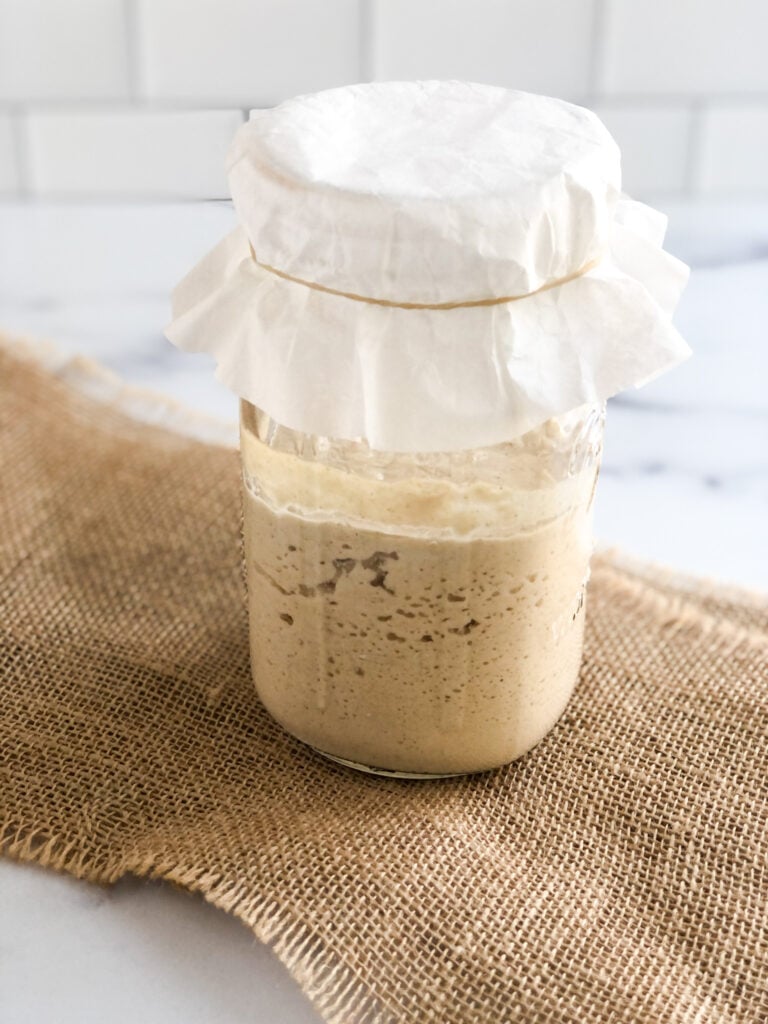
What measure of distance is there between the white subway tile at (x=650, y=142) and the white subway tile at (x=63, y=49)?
1.28ft

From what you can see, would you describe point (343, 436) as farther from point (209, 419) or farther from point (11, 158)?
point (11, 158)

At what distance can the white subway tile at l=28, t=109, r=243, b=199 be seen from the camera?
1.11 metres

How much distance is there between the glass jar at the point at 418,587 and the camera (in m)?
0.55

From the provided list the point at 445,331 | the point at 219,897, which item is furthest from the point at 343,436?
the point at 219,897

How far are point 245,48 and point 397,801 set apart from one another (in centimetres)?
68

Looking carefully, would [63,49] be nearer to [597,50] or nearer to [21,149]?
[21,149]

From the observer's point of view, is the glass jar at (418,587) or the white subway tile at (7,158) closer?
the glass jar at (418,587)

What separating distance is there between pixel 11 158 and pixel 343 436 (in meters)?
0.78

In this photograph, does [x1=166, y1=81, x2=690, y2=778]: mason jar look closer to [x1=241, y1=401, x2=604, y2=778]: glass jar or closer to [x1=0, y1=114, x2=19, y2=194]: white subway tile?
[x1=241, y1=401, x2=604, y2=778]: glass jar

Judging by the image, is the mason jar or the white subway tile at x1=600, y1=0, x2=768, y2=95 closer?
the mason jar

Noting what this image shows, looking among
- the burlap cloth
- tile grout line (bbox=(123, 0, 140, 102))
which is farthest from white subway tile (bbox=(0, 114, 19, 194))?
the burlap cloth

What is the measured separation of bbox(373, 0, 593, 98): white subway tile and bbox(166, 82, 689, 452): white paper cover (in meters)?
0.56

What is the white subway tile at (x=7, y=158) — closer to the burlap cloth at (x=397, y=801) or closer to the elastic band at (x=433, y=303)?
the burlap cloth at (x=397, y=801)

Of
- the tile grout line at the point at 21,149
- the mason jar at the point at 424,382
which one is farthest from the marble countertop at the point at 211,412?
the mason jar at the point at 424,382
